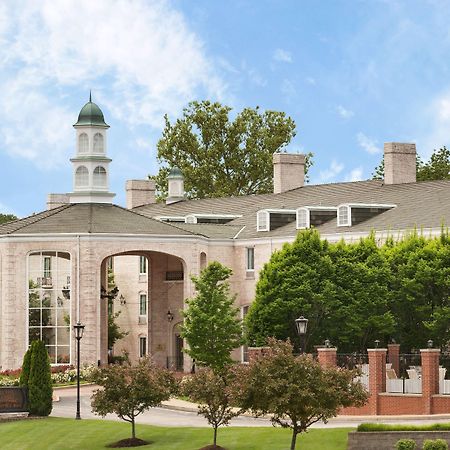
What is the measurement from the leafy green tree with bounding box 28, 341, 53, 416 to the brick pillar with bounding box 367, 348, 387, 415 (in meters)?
12.6

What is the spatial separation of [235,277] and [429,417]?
92.1 feet

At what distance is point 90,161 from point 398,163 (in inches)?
675

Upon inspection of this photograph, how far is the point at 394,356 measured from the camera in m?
60.1

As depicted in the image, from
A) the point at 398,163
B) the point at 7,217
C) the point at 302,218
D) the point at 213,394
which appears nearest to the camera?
the point at 213,394

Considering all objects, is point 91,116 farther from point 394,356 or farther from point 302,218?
point 394,356

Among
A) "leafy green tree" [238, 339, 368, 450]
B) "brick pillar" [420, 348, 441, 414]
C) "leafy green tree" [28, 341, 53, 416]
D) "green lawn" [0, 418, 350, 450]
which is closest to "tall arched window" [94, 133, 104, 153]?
"leafy green tree" [28, 341, 53, 416]

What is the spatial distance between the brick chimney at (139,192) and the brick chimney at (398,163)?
1023 inches

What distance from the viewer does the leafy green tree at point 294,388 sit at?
43688 millimetres

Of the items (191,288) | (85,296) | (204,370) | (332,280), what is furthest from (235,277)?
(204,370)

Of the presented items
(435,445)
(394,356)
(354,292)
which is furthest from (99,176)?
(435,445)

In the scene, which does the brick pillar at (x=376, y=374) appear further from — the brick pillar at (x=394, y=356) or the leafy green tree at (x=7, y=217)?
the leafy green tree at (x=7, y=217)

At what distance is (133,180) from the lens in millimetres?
101812

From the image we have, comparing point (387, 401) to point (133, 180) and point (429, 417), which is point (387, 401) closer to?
point (429, 417)

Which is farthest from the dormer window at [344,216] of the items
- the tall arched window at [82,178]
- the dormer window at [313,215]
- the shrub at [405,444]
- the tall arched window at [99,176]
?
the shrub at [405,444]
